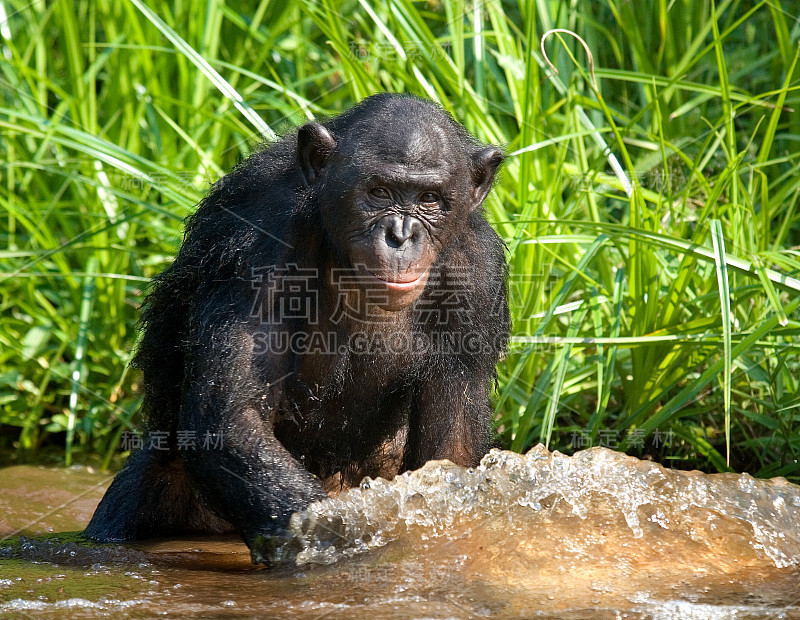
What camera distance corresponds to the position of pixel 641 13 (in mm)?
8406

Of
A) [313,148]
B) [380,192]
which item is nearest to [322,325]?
[380,192]

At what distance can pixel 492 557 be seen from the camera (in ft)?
13.8

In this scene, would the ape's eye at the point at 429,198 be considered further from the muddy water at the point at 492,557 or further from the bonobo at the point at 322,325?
the muddy water at the point at 492,557

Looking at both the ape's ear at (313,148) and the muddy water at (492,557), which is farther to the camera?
the ape's ear at (313,148)

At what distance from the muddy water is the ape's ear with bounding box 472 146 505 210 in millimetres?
1240

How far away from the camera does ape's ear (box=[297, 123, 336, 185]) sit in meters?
4.71

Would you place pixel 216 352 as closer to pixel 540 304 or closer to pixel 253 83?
pixel 540 304

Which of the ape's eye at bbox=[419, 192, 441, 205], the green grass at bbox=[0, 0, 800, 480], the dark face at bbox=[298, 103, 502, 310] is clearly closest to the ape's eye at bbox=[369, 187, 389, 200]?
the dark face at bbox=[298, 103, 502, 310]

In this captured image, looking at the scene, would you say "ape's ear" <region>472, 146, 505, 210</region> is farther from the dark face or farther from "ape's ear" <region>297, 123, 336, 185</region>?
"ape's ear" <region>297, 123, 336, 185</region>

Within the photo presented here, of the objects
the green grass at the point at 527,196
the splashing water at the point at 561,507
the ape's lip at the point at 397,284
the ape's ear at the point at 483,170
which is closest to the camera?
the splashing water at the point at 561,507

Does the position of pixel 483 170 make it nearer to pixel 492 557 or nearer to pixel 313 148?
pixel 313 148

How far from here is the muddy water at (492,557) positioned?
383 cm

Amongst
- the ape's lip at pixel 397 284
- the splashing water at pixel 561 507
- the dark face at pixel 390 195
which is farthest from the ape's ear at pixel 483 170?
the splashing water at pixel 561 507

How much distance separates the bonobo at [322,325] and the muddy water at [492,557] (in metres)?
0.32
